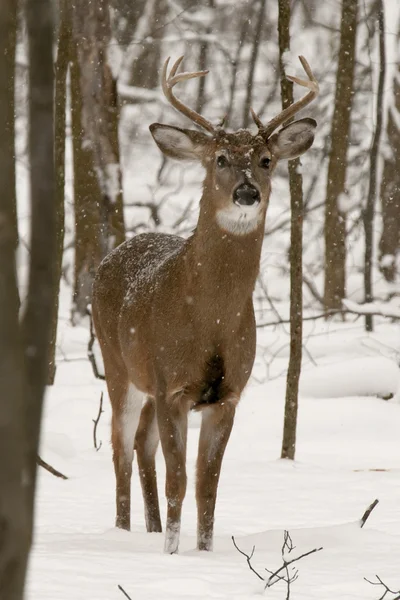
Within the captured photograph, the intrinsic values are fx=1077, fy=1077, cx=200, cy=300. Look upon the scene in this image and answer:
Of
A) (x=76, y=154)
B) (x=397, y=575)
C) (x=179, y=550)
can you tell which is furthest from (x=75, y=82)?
(x=397, y=575)

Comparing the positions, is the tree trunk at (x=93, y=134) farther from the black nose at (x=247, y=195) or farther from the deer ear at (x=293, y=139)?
the black nose at (x=247, y=195)

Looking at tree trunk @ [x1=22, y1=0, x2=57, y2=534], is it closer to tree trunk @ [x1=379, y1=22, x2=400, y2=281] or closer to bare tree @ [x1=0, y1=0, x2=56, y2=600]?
bare tree @ [x1=0, y1=0, x2=56, y2=600]

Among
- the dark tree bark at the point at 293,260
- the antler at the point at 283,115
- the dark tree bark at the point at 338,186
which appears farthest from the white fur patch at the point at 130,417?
the dark tree bark at the point at 338,186

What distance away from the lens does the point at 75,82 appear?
465 inches

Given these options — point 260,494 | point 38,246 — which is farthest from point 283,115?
point 38,246

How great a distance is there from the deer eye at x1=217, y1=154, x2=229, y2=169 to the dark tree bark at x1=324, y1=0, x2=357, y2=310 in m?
9.93

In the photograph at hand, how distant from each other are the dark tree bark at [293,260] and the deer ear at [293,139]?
1.74 m

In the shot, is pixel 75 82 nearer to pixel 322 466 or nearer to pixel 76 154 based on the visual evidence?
pixel 76 154

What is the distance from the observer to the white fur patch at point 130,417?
6594 mm

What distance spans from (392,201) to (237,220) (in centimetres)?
1322

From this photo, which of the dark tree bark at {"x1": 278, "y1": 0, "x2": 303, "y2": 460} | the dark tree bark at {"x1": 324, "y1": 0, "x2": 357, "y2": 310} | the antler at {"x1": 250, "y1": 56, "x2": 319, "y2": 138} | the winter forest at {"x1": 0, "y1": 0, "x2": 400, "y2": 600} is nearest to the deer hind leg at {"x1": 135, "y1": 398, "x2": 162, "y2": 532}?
the winter forest at {"x1": 0, "y1": 0, "x2": 400, "y2": 600}

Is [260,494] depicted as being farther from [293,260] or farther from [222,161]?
[222,161]

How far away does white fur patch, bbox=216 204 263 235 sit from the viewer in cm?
559

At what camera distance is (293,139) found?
21.0 ft
